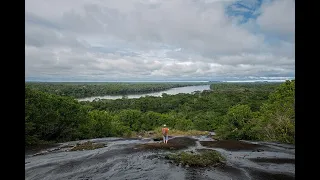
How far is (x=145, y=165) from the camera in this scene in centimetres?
1090

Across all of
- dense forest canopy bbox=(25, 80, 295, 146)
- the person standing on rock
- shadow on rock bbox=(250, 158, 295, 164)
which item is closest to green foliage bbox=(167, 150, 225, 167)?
shadow on rock bbox=(250, 158, 295, 164)

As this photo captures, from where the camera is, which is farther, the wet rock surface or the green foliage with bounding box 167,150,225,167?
the green foliage with bounding box 167,150,225,167

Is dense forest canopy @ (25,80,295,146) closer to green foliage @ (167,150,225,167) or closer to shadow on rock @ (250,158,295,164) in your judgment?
shadow on rock @ (250,158,295,164)

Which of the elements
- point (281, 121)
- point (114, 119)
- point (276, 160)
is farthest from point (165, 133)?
point (114, 119)

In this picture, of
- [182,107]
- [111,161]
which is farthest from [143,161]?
[182,107]

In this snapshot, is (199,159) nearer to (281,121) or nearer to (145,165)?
(145,165)

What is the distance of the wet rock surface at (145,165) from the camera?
9.39 meters

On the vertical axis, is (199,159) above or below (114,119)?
above

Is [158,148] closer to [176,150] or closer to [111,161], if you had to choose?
[176,150]

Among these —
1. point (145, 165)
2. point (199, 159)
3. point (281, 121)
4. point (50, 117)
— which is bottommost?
point (145, 165)

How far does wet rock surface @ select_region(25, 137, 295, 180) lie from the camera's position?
9391 mm

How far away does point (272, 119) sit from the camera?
62.6ft
